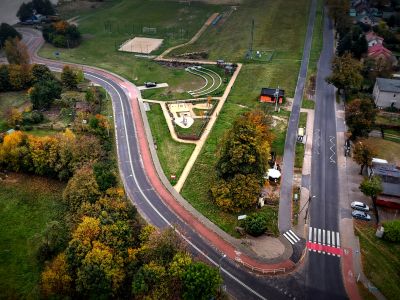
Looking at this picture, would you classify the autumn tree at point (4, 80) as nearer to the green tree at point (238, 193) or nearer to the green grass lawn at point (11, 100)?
the green grass lawn at point (11, 100)

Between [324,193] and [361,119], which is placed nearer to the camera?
[324,193]

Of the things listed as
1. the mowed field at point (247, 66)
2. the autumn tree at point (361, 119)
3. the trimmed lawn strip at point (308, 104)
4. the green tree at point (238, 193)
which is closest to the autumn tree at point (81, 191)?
the mowed field at point (247, 66)

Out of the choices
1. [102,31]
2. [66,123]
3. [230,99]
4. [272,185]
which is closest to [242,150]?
[272,185]

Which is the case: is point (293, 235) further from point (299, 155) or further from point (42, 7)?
point (42, 7)

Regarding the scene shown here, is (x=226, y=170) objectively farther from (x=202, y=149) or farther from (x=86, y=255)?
(x=86, y=255)

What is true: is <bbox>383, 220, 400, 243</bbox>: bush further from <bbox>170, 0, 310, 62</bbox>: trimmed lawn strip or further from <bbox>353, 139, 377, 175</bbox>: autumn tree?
<bbox>170, 0, 310, 62</bbox>: trimmed lawn strip

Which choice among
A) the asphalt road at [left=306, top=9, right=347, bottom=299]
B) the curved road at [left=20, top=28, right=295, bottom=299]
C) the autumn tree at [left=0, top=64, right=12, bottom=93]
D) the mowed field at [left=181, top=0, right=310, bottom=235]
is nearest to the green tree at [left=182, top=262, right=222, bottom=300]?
the curved road at [left=20, top=28, right=295, bottom=299]

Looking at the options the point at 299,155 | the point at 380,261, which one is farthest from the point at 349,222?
the point at 299,155
